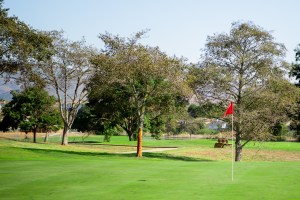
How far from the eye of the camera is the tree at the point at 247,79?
3550 centimetres

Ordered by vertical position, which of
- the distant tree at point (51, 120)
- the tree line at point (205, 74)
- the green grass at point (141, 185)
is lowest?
the green grass at point (141, 185)

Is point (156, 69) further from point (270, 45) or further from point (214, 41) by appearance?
point (270, 45)

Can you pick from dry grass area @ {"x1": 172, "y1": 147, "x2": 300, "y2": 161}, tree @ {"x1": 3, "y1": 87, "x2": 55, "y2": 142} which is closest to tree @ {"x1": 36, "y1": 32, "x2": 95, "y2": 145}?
tree @ {"x1": 3, "y1": 87, "x2": 55, "y2": 142}

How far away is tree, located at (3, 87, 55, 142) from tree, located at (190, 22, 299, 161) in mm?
33959

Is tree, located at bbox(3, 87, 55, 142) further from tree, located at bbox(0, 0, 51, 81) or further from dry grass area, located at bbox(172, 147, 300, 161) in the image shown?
tree, located at bbox(0, 0, 51, 81)

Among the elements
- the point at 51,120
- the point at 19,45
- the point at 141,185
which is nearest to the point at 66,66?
the point at 51,120

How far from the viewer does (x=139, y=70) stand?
35531 mm

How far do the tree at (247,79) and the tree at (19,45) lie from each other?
13.4 meters

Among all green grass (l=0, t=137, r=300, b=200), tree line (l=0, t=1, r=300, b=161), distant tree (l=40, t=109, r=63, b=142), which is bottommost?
green grass (l=0, t=137, r=300, b=200)

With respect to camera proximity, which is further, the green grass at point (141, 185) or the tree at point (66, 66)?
the tree at point (66, 66)

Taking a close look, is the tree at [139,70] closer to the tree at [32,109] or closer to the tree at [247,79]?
the tree at [247,79]

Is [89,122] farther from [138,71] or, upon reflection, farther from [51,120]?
[138,71]

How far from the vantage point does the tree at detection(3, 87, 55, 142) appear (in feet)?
211

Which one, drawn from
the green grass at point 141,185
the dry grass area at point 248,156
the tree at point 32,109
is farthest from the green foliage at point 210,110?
the tree at point 32,109
